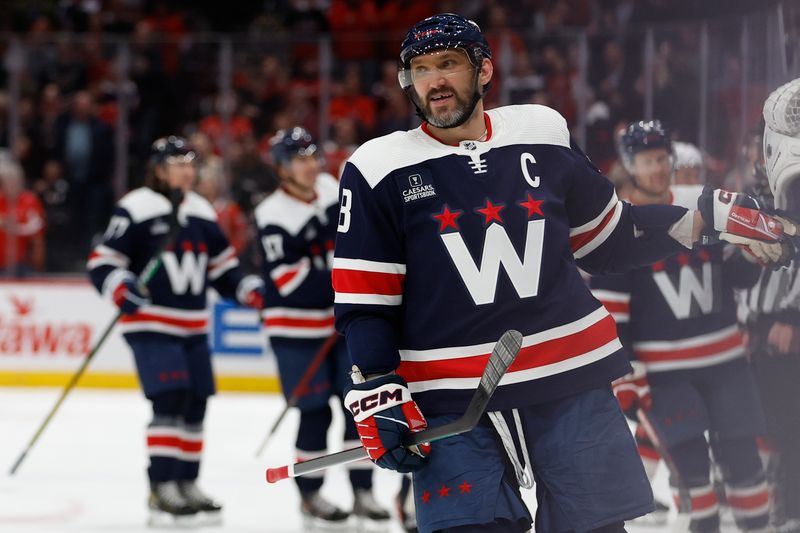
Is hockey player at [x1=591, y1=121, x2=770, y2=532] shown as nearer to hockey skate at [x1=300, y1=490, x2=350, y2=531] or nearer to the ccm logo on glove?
the ccm logo on glove

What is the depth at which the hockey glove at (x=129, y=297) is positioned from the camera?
440 cm

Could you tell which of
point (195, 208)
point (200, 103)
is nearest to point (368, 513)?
point (195, 208)

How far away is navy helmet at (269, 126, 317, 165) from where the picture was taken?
15.2ft

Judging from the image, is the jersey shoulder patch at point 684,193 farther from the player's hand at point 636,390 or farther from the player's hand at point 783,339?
the player's hand at point 636,390

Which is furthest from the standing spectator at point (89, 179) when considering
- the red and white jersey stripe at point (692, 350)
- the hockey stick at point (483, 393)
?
the hockey stick at point (483, 393)

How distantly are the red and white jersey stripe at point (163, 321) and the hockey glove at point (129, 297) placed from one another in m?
0.09

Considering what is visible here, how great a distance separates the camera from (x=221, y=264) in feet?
15.8

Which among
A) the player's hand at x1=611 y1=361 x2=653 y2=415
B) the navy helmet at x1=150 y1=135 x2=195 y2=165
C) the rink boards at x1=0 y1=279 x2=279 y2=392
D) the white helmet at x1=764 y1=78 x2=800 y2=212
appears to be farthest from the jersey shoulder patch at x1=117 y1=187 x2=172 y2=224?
the rink boards at x1=0 y1=279 x2=279 y2=392

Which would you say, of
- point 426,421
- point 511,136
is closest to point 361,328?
point 426,421

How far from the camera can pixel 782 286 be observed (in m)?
2.67

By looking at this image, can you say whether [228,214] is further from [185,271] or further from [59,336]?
[185,271]

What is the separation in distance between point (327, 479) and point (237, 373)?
2.56 metres

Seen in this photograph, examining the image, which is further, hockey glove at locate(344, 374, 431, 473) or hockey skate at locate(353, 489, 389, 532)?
hockey skate at locate(353, 489, 389, 532)

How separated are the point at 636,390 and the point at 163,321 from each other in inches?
71.9
